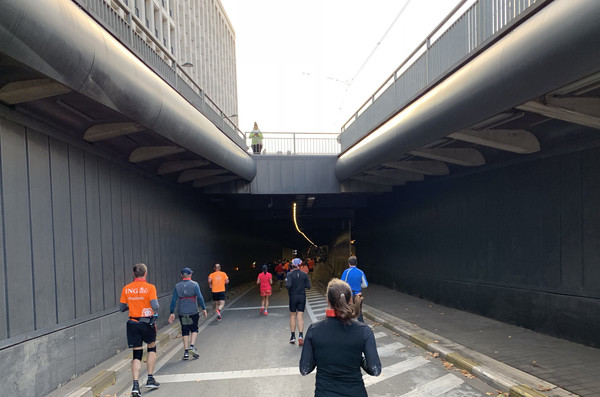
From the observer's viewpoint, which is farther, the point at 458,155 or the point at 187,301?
the point at 458,155

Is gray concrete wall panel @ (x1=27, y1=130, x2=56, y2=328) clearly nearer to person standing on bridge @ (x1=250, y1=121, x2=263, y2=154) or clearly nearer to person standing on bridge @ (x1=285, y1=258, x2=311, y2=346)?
→ person standing on bridge @ (x1=285, y1=258, x2=311, y2=346)

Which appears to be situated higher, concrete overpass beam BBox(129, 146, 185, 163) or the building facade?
the building facade

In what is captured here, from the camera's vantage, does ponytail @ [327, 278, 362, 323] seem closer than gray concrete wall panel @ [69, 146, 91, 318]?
Yes

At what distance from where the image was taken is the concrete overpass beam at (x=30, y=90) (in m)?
4.86

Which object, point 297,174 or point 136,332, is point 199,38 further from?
point 136,332

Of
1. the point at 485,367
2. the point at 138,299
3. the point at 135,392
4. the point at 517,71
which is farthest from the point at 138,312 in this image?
the point at 517,71

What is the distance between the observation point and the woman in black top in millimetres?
2639

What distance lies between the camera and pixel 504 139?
7934mm

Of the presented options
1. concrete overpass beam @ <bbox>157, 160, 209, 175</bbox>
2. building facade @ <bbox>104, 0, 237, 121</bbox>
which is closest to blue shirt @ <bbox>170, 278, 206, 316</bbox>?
concrete overpass beam @ <bbox>157, 160, 209, 175</bbox>

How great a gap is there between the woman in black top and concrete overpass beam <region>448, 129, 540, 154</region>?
6.13 meters

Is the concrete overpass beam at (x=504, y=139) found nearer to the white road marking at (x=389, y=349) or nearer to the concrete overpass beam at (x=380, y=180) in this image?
the white road marking at (x=389, y=349)

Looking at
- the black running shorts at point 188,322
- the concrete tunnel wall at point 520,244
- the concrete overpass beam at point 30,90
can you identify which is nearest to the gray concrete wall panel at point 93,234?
the black running shorts at point 188,322

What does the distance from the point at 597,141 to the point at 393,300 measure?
29.9 feet

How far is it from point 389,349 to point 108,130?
23.9 feet
